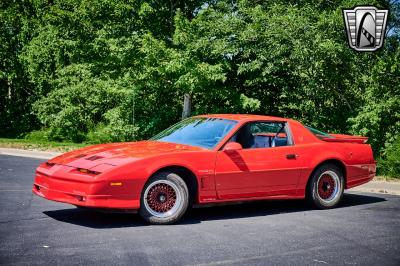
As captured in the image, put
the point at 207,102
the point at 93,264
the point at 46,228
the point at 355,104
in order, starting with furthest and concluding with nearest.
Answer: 1. the point at 207,102
2. the point at 355,104
3. the point at 46,228
4. the point at 93,264

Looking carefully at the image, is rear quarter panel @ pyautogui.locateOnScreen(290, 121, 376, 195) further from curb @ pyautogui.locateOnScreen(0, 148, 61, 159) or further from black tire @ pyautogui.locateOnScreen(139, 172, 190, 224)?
curb @ pyautogui.locateOnScreen(0, 148, 61, 159)

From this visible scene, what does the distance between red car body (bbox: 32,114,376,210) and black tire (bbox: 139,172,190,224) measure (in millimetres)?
112

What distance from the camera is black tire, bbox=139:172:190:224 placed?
6.54 m

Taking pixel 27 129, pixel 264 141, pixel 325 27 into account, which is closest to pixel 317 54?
pixel 325 27

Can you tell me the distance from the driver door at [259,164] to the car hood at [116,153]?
52 cm

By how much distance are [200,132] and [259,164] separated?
37.9 inches

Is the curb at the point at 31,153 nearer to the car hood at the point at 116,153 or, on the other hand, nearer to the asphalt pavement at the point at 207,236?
the asphalt pavement at the point at 207,236

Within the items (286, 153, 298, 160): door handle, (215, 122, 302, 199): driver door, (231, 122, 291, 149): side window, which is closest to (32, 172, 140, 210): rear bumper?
(215, 122, 302, 199): driver door

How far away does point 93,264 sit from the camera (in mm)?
4727

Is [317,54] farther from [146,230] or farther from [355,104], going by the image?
[146,230]

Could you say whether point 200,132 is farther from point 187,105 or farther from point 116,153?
point 187,105

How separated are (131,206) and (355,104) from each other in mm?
12818

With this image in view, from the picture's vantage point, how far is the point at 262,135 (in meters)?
7.99

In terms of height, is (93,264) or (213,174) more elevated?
(213,174)
